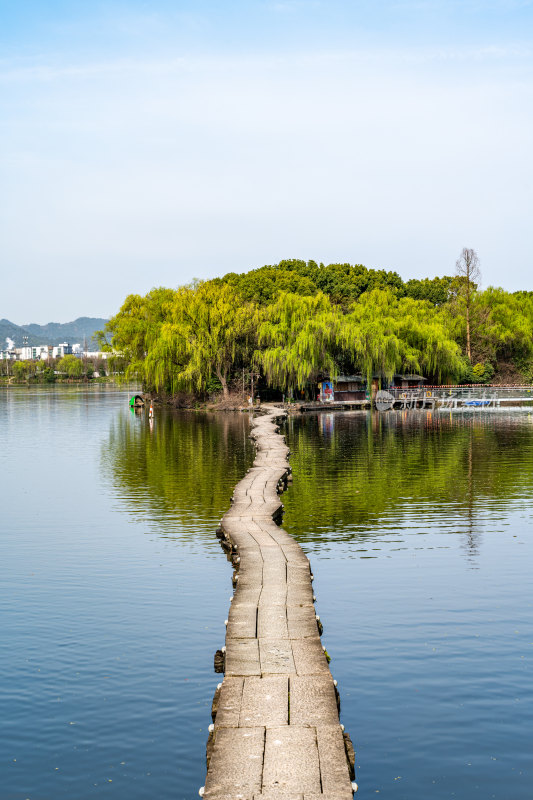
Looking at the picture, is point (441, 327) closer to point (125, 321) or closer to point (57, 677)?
point (125, 321)

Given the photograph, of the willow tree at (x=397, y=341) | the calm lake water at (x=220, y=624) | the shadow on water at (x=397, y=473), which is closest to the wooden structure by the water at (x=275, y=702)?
the calm lake water at (x=220, y=624)

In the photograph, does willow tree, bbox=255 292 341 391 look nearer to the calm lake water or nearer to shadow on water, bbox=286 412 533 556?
shadow on water, bbox=286 412 533 556

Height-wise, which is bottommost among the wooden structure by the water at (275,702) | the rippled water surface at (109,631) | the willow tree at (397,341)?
the rippled water surface at (109,631)

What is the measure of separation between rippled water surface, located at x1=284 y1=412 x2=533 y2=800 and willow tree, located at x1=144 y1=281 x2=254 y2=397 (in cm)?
3641

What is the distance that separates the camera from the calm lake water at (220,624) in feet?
29.9

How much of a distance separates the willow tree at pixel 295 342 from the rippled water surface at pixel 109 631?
35.5m

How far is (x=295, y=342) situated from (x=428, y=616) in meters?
54.2

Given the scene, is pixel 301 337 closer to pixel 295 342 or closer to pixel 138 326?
pixel 295 342

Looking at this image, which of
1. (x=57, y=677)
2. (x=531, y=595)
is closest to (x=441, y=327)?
(x=531, y=595)

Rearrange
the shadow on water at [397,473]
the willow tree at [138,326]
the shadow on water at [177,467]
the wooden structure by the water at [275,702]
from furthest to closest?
the willow tree at [138,326]
the shadow on water at [177,467]
the shadow on water at [397,473]
the wooden structure by the water at [275,702]

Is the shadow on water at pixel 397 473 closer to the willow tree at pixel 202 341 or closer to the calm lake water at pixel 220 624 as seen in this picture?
the calm lake water at pixel 220 624

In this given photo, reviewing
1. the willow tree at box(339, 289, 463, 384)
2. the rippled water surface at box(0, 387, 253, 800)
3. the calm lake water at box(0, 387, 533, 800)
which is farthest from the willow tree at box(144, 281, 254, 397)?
the rippled water surface at box(0, 387, 253, 800)

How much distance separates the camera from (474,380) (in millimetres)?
81250

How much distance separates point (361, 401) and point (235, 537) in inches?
2170
